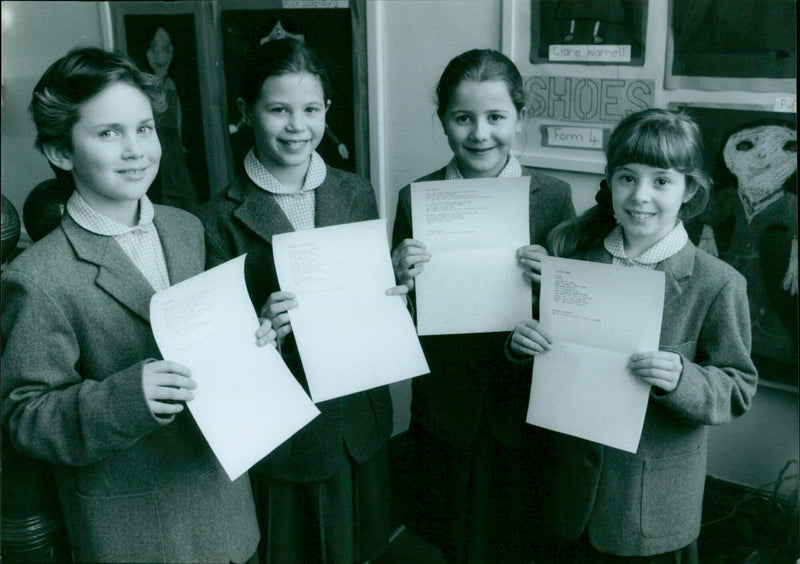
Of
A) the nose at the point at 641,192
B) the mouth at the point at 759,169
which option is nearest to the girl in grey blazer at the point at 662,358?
the nose at the point at 641,192

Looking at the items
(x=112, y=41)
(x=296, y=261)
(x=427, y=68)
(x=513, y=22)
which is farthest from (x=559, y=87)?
(x=112, y=41)

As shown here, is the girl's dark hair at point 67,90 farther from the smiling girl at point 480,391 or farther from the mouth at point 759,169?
the mouth at point 759,169

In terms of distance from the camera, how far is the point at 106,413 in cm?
99

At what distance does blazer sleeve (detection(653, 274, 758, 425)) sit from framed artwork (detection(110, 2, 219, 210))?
204 cm

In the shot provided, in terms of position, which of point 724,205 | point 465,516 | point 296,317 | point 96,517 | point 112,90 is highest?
point 112,90

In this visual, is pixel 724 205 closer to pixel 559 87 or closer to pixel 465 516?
pixel 559 87

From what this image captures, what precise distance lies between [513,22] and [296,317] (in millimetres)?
1051

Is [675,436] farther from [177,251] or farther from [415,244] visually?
[177,251]

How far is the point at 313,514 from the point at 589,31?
131 centimetres

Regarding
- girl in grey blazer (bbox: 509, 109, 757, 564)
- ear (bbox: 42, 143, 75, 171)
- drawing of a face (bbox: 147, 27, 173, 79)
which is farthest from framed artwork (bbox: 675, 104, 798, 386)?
drawing of a face (bbox: 147, 27, 173, 79)

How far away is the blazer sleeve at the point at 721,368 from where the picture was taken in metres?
1.12

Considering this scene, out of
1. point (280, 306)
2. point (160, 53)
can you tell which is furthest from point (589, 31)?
point (160, 53)

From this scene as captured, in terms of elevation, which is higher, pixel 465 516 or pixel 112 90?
pixel 112 90

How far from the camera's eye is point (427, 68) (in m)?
2.02
